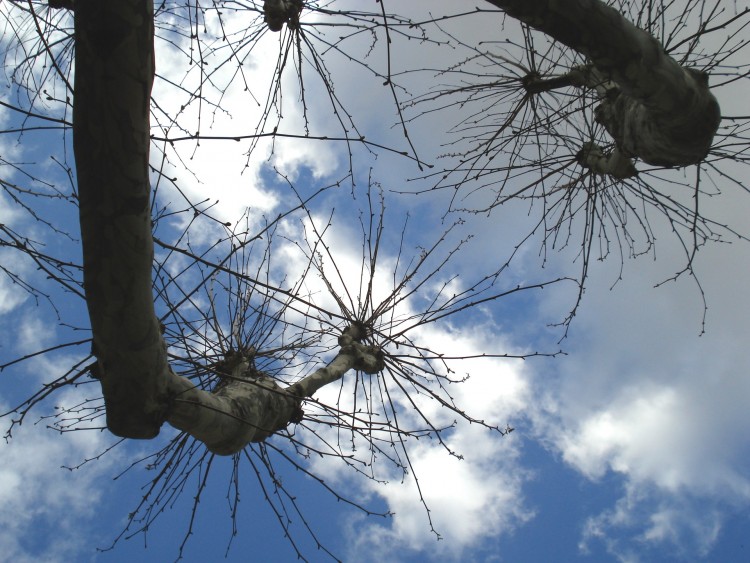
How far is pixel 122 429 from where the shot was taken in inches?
85.1

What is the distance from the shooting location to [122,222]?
66.6 inches

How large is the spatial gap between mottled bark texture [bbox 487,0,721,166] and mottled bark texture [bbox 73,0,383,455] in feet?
4.44

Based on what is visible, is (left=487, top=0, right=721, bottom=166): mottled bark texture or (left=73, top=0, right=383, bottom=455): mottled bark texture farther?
(left=487, top=0, right=721, bottom=166): mottled bark texture

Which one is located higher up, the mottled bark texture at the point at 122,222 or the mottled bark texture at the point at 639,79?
the mottled bark texture at the point at 639,79

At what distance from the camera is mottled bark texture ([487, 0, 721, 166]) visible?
2.00 metres

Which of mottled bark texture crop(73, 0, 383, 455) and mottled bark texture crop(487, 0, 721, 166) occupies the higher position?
mottled bark texture crop(487, 0, 721, 166)

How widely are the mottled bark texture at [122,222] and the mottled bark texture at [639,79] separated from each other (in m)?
1.35

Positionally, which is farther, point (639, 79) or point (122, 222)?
point (639, 79)

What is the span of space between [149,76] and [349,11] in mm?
1886

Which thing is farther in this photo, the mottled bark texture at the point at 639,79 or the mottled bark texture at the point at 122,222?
the mottled bark texture at the point at 639,79

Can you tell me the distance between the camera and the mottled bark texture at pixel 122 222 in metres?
1.49

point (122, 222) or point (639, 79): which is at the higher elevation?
point (639, 79)

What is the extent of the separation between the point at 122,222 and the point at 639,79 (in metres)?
2.22

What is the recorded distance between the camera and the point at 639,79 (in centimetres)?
227
